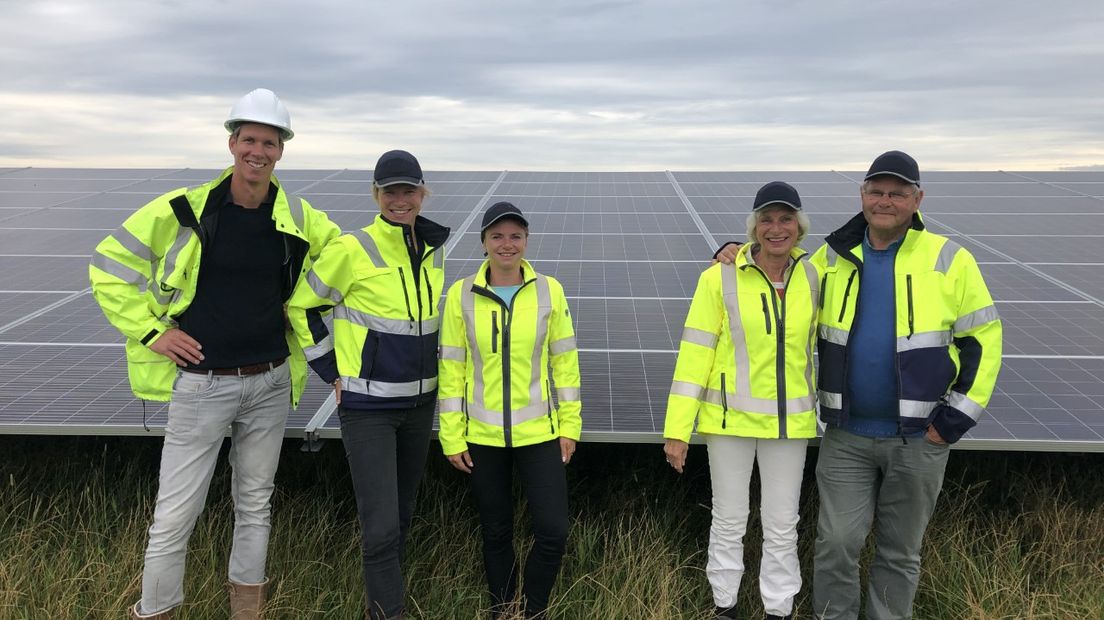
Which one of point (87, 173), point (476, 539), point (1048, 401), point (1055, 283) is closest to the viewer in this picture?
point (1048, 401)

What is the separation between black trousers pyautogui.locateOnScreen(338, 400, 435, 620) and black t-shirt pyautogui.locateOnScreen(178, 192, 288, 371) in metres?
0.71

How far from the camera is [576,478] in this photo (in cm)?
665

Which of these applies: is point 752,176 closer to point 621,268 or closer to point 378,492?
point 621,268

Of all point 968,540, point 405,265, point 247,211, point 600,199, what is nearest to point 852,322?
point 405,265

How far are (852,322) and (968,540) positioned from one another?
2.94 metres

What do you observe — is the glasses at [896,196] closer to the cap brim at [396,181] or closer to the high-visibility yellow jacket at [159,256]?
the cap brim at [396,181]

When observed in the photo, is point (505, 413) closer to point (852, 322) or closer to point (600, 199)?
point (852, 322)

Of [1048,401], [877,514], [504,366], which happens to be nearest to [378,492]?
[504,366]

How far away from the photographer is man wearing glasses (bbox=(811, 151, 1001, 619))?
156 inches

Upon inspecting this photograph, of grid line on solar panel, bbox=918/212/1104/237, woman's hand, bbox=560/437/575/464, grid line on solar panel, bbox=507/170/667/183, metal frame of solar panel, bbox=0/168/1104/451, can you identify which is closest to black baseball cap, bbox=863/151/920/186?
metal frame of solar panel, bbox=0/168/1104/451

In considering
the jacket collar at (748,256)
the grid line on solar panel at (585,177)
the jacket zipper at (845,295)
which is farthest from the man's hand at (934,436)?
the grid line on solar panel at (585,177)

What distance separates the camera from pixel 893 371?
4059 mm

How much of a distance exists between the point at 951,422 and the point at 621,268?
412cm

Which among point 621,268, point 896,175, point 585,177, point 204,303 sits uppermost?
point 585,177
